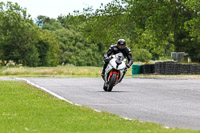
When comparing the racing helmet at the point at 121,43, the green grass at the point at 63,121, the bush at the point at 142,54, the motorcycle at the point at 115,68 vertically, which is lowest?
the green grass at the point at 63,121

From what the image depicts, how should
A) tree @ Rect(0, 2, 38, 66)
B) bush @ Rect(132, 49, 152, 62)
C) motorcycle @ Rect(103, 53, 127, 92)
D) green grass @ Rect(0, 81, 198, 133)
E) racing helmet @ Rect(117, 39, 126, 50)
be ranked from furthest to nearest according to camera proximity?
bush @ Rect(132, 49, 152, 62) → tree @ Rect(0, 2, 38, 66) → motorcycle @ Rect(103, 53, 127, 92) → racing helmet @ Rect(117, 39, 126, 50) → green grass @ Rect(0, 81, 198, 133)

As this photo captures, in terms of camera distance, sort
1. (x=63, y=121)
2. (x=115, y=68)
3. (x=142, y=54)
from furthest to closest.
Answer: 1. (x=142, y=54)
2. (x=115, y=68)
3. (x=63, y=121)

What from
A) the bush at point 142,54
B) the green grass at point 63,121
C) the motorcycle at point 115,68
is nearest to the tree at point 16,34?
the bush at point 142,54

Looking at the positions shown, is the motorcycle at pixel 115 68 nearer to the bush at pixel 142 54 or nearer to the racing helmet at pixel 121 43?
the racing helmet at pixel 121 43

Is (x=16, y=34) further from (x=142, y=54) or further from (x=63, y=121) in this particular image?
(x=63, y=121)

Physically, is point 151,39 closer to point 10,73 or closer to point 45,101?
point 10,73

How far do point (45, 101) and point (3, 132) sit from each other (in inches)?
252

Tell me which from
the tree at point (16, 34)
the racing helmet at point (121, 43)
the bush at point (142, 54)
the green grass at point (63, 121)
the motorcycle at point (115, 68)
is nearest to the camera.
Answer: the green grass at point (63, 121)

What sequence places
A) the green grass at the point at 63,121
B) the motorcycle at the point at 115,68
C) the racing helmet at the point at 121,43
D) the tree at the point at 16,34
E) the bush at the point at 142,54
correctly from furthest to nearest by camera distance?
1. the bush at the point at 142,54
2. the tree at the point at 16,34
3. the motorcycle at the point at 115,68
4. the racing helmet at the point at 121,43
5. the green grass at the point at 63,121

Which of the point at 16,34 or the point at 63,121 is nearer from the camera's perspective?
the point at 63,121

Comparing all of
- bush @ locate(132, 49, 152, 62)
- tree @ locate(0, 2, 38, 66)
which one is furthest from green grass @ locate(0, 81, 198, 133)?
bush @ locate(132, 49, 152, 62)

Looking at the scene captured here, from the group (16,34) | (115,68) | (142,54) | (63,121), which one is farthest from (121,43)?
(142,54)

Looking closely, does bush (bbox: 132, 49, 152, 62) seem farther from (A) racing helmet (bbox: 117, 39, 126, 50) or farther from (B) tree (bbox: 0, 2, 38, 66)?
(A) racing helmet (bbox: 117, 39, 126, 50)

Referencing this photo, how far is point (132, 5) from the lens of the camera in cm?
4578
